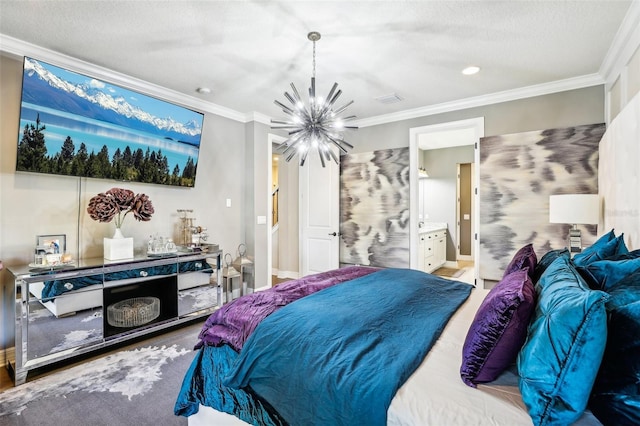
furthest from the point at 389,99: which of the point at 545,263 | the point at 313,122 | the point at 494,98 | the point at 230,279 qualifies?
the point at 230,279

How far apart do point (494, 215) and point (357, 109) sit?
2.21 meters

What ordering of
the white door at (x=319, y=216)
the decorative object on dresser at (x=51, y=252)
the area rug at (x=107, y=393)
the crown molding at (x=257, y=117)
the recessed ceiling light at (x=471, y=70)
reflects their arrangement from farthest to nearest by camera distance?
the white door at (x=319, y=216)
the crown molding at (x=257, y=117)
the recessed ceiling light at (x=471, y=70)
the decorative object on dresser at (x=51, y=252)
the area rug at (x=107, y=393)

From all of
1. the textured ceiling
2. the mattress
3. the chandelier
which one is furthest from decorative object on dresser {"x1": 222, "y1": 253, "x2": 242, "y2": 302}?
the mattress

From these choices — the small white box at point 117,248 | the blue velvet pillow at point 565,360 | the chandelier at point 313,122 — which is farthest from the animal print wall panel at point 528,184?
the small white box at point 117,248

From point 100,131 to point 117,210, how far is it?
0.80 metres

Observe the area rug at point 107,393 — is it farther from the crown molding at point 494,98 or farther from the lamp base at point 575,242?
the crown molding at point 494,98

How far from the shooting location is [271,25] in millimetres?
2400

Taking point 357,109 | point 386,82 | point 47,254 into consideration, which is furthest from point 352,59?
point 47,254

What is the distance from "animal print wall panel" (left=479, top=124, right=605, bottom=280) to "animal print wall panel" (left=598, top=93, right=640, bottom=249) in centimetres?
51

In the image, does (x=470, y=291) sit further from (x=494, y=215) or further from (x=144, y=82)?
(x=144, y=82)

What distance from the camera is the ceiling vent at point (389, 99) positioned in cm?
385

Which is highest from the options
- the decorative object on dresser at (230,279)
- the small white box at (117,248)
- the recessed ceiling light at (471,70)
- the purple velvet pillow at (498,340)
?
the recessed ceiling light at (471,70)

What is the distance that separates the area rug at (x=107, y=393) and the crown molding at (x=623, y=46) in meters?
4.00

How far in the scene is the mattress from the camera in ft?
3.26
